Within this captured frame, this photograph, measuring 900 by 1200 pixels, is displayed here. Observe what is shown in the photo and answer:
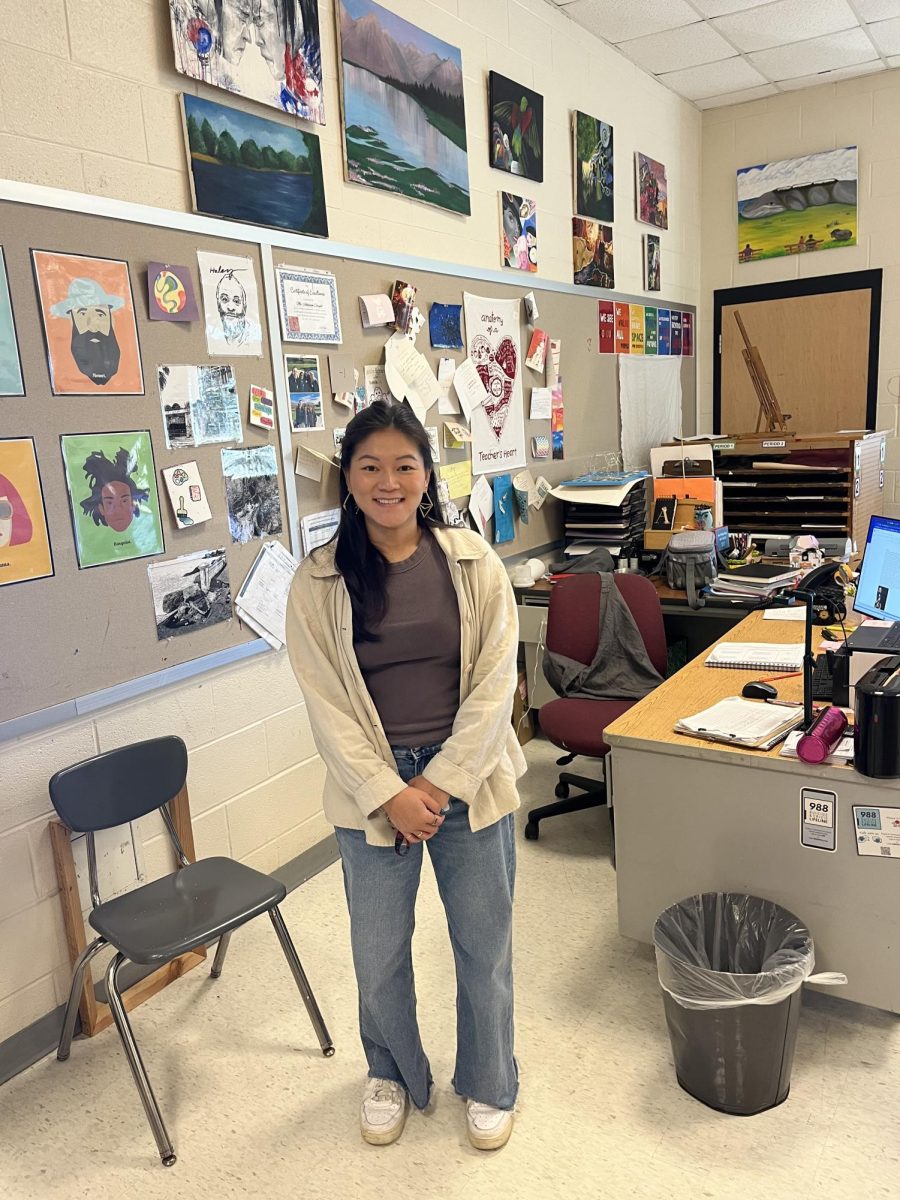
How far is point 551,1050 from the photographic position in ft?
6.67

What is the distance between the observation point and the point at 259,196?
2479 millimetres

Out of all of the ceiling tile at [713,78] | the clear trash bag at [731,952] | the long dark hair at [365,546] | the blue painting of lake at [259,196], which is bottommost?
the clear trash bag at [731,952]

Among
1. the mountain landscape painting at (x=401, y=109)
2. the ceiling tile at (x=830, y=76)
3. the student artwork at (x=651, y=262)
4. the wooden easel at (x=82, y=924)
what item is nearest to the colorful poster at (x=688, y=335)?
the student artwork at (x=651, y=262)

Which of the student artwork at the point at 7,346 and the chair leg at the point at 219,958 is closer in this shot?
the student artwork at the point at 7,346

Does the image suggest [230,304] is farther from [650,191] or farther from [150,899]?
[650,191]

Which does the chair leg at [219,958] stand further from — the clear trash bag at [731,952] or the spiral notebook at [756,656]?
the spiral notebook at [756,656]

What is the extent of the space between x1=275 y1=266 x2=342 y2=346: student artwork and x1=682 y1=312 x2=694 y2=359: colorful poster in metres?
3.02

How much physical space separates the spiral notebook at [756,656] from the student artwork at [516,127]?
82.4 inches

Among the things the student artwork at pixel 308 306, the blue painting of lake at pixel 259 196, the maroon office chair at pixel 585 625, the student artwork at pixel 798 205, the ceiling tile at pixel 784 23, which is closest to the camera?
the blue painting of lake at pixel 259 196

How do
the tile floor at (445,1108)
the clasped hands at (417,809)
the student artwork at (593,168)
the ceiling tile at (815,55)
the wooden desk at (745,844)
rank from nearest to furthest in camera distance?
the clasped hands at (417,809) < the tile floor at (445,1108) < the wooden desk at (745,844) < the student artwork at (593,168) < the ceiling tile at (815,55)

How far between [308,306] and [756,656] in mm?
1676

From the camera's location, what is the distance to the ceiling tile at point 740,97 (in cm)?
486

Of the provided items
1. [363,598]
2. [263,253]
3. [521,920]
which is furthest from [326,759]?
[263,253]

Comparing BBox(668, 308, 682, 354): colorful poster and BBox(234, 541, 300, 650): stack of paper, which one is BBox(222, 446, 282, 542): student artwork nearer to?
BBox(234, 541, 300, 650): stack of paper
